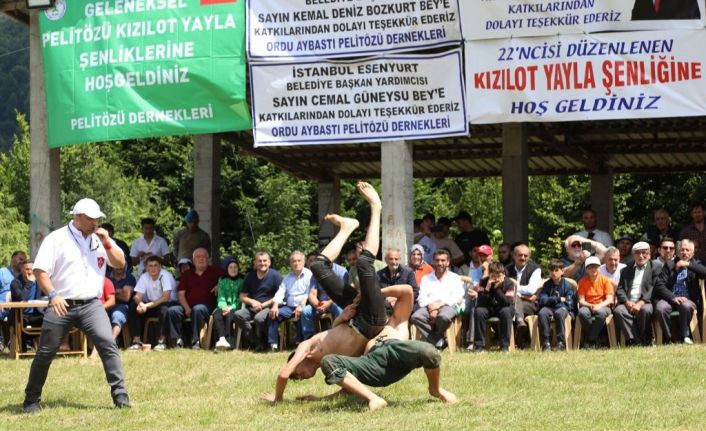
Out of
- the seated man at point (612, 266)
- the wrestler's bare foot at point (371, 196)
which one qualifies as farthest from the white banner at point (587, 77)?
the wrestler's bare foot at point (371, 196)

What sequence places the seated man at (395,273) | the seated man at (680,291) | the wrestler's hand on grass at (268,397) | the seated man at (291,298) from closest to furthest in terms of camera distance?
the wrestler's hand on grass at (268,397) → the seated man at (680,291) → the seated man at (395,273) → the seated man at (291,298)

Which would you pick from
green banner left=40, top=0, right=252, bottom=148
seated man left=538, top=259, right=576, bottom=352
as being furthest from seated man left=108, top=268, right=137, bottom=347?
seated man left=538, top=259, right=576, bottom=352

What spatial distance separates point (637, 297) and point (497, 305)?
1564 mm

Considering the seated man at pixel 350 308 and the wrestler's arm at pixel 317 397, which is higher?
the seated man at pixel 350 308

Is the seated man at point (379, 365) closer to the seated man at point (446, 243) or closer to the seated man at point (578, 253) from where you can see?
the seated man at point (578, 253)

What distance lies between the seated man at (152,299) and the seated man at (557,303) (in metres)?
4.86

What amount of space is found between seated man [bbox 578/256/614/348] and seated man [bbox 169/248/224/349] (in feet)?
15.7

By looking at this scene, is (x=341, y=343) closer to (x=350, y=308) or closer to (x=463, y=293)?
(x=350, y=308)

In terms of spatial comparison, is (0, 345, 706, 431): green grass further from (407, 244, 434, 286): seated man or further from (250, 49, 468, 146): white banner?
(250, 49, 468, 146): white banner

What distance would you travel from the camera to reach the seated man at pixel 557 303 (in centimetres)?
A: 1394

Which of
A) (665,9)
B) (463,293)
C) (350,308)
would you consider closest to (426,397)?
(350,308)

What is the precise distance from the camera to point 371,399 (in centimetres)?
969

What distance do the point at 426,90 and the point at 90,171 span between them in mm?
35239

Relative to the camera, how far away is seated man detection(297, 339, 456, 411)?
952 cm
